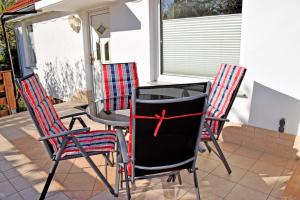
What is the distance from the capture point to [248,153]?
3.22 meters

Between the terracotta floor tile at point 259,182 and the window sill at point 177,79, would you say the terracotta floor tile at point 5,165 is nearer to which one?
the window sill at point 177,79

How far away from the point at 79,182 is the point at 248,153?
2139mm

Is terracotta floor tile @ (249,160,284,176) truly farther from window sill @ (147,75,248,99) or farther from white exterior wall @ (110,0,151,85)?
white exterior wall @ (110,0,151,85)

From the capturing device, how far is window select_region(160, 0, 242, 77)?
3385mm

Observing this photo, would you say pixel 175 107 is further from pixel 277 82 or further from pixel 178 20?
pixel 178 20

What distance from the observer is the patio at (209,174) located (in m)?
2.39

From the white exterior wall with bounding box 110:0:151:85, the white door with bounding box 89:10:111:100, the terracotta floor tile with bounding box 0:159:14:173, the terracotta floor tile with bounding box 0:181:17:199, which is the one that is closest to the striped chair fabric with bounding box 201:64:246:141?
the white exterior wall with bounding box 110:0:151:85

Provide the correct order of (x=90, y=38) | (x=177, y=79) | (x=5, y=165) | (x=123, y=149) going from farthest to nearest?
1. (x=90, y=38)
2. (x=177, y=79)
3. (x=5, y=165)
4. (x=123, y=149)

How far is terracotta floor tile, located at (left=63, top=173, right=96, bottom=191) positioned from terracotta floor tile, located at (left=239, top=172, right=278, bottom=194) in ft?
5.15

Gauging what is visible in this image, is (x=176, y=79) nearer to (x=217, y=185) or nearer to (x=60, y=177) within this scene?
(x=217, y=185)

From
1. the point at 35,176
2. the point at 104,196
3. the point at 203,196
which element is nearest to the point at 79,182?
the point at 104,196

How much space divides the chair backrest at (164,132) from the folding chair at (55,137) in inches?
22.7

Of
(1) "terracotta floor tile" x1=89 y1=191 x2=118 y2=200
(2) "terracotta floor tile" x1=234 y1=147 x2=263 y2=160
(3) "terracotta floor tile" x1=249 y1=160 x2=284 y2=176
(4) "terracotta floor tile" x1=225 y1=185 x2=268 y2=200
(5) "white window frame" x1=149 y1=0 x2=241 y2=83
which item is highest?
(5) "white window frame" x1=149 y1=0 x2=241 y2=83

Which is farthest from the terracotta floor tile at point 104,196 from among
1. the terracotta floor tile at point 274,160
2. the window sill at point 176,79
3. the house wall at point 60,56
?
the house wall at point 60,56
